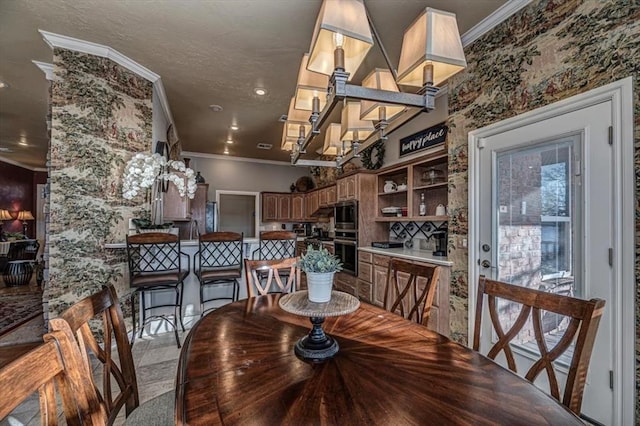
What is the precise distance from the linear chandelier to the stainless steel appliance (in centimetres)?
257

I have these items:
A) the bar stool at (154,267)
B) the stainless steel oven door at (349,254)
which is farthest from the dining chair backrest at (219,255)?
the stainless steel oven door at (349,254)

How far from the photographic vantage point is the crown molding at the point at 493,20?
2303 millimetres

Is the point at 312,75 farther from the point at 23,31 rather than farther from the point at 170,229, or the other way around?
the point at 23,31

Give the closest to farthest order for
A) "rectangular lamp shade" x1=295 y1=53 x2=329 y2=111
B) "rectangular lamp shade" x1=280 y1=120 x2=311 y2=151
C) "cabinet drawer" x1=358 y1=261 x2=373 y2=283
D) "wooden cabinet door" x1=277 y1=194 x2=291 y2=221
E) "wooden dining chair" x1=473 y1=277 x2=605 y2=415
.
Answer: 1. "wooden dining chair" x1=473 y1=277 x2=605 y2=415
2. "rectangular lamp shade" x1=295 y1=53 x2=329 y2=111
3. "rectangular lamp shade" x1=280 y1=120 x2=311 y2=151
4. "cabinet drawer" x1=358 y1=261 x2=373 y2=283
5. "wooden cabinet door" x1=277 y1=194 x2=291 y2=221

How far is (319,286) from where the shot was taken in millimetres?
1441

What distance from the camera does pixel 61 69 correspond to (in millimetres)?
2877

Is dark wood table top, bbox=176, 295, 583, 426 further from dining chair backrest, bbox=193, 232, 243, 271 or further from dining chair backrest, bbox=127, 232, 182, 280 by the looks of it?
dining chair backrest, bbox=193, 232, 243, 271

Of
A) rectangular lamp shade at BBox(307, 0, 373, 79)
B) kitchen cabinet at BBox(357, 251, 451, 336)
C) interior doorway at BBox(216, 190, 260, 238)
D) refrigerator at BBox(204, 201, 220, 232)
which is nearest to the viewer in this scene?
rectangular lamp shade at BBox(307, 0, 373, 79)

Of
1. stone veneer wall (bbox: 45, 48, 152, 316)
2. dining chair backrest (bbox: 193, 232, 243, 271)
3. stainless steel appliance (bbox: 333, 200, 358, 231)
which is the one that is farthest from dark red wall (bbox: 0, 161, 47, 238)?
stainless steel appliance (bbox: 333, 200, 358, 231)

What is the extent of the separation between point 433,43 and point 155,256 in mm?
3221

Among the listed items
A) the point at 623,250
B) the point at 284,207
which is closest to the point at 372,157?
the point at 284,207

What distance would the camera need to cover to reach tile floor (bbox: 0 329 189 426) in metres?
2.02

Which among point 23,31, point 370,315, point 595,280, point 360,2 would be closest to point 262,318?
point 370,315

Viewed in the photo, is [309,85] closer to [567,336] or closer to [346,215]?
[567,336]
